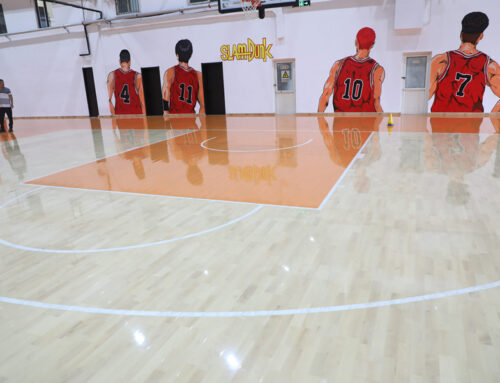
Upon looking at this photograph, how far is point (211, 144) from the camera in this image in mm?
9203

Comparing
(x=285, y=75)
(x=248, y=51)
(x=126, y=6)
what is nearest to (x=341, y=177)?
(x=285, y=75)

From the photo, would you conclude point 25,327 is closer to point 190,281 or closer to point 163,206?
point 190,281

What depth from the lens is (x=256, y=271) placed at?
337 centimetres

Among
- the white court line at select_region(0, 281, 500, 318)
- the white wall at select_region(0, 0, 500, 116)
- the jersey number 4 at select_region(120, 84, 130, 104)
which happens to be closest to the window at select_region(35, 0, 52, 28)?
the white wall at select_region(0, 0, 500, 116)

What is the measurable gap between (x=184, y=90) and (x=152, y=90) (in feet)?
5.45

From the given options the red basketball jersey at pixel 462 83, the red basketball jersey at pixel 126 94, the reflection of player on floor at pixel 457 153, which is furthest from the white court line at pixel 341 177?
the red basketball jersey at pixel 126 94

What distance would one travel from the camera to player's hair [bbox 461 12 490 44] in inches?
458

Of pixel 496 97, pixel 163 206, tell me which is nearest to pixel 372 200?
pixel 163 206

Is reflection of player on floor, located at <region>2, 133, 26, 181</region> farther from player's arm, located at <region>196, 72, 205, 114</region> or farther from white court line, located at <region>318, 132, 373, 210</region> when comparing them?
player's arm, located at <region>196, 72, 205, 114</region>

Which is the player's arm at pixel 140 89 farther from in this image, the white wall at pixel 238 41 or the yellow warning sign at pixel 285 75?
the yellow warning sign at pixel 285 75

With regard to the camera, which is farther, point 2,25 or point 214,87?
point 2,25

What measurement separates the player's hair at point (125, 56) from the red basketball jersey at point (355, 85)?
27.2 feet

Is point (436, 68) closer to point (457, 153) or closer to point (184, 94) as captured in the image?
point (457, 153)

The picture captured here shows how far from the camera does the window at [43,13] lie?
1739cm
